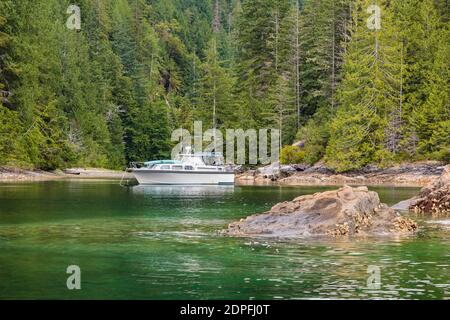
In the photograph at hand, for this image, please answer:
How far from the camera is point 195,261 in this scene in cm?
2133

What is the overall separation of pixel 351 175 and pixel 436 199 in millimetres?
42939

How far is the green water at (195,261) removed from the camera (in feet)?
55.3

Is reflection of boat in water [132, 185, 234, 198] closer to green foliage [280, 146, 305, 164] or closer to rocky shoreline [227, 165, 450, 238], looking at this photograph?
green foliage [280, 146, 305, 164]

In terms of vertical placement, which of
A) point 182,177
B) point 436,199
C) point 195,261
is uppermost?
point 182,177

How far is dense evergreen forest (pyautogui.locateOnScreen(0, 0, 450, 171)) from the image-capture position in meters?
82.1

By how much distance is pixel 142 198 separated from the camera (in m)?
51.2

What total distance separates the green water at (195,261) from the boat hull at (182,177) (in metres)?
38.0

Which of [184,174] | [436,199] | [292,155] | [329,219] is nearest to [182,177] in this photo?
[184,174]

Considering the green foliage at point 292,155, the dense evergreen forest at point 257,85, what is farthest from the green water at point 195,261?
the green foliage at point 292,155

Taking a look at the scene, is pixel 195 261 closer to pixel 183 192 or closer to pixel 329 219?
pixel 329 219

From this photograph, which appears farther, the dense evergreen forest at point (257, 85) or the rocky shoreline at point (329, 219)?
the dense evergreen forest at point (257, 85)

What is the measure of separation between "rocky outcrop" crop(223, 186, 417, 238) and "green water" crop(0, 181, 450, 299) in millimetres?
1337

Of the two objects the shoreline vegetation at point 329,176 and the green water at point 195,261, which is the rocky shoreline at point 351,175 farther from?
the green water at point 195,261
